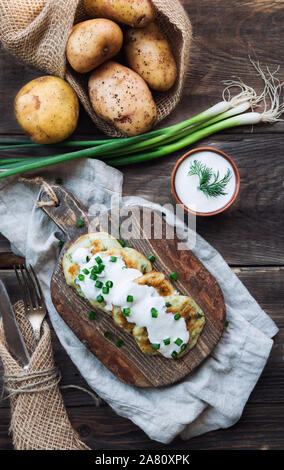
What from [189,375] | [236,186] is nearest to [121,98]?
[236,186]

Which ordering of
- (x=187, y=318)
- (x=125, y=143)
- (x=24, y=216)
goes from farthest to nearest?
(x=24, y=216)
(x=125, y=143)
(x=187, y=318)

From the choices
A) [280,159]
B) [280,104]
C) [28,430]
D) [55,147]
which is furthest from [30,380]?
[280,104]

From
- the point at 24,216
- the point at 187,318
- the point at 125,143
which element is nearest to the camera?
the point at 187,318

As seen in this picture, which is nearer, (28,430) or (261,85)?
(28,430)

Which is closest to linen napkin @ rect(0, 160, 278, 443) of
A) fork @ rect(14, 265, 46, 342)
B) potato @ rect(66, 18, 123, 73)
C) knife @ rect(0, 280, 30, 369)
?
fork @ rect(14, 265, 46, 342)

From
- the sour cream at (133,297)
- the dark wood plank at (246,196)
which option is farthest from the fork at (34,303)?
the sour cream at (133,297)
